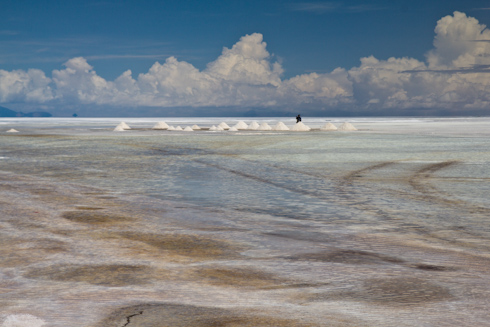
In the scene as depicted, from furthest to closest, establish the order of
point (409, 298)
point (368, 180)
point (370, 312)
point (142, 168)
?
Answer: point (142, 168), point (368, 180), point (409, 298), point (370, 312)

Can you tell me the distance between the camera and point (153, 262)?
573cm

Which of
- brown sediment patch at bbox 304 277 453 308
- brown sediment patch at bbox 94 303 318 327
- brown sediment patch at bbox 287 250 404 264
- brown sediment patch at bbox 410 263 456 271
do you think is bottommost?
brown sediment patch at bbox 287 250 404 264

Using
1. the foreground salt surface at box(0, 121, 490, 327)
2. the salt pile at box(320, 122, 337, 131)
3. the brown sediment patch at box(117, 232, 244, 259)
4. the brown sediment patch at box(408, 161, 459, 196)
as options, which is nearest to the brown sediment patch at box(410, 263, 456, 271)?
the foreground salt surface at box(0, 121, 490, 327)

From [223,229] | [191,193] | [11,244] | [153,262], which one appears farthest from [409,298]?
[191,193]

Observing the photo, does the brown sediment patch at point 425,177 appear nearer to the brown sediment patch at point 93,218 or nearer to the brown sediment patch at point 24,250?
the brown sediment patch at point 93,218

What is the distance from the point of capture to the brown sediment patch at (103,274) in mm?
5012

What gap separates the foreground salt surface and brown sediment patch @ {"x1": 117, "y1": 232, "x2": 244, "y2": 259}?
21mm

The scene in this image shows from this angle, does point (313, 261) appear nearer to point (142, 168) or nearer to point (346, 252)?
point (346, 252)

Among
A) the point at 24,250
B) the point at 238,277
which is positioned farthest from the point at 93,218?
the point at 238,277

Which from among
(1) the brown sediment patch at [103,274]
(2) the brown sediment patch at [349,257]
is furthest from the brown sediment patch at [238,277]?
(2) the brown sediment patch at [349,257]

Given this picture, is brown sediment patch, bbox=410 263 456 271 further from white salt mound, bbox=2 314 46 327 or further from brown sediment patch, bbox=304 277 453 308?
white salt mound, bbox=2 314 46 327

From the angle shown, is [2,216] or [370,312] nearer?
[370,312]

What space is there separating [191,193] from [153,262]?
218 inches

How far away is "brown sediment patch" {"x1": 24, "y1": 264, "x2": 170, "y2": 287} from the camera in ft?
16.4
